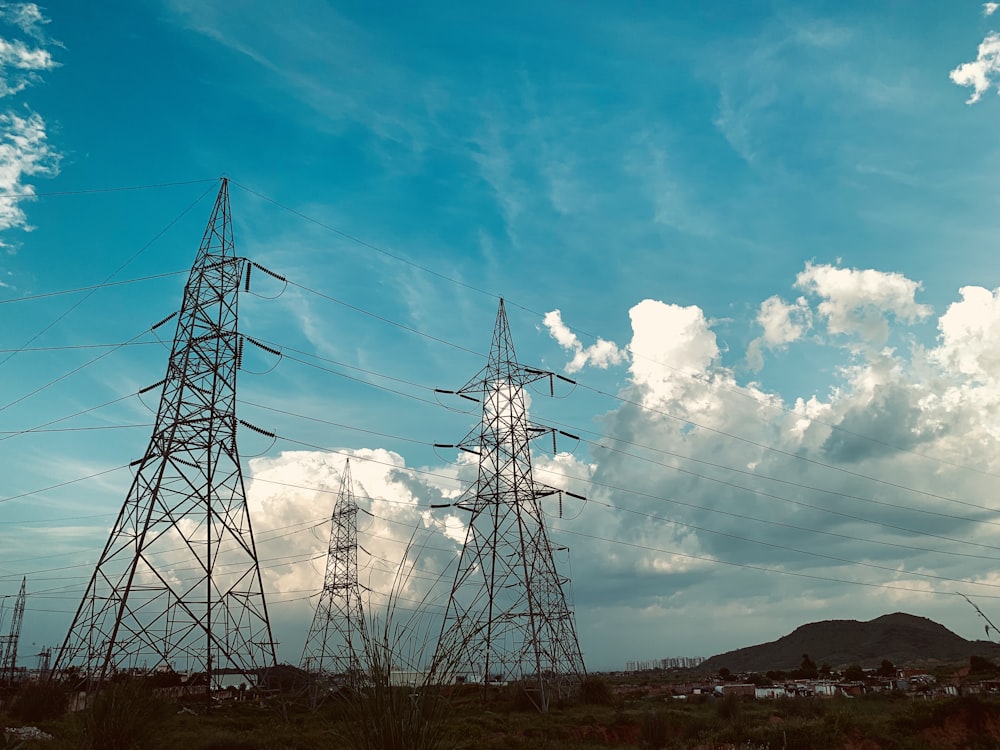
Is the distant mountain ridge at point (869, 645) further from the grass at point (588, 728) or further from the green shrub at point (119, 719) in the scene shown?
the green shrub at point (119, 719)

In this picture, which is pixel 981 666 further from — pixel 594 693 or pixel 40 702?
pixel 40 702

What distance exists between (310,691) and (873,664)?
143944 millimetres

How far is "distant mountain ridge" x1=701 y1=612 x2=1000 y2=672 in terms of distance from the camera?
157000 millimetres

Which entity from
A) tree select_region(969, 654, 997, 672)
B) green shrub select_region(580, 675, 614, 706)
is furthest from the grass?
tree select_region(969, 654, 997, 672)

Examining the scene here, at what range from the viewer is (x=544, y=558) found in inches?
1462

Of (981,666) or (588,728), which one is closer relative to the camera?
(588,728)

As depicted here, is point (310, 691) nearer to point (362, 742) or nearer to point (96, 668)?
point (96, 668)

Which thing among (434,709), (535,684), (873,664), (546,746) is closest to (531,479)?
(535,684)

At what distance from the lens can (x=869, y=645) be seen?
172125 millimetres

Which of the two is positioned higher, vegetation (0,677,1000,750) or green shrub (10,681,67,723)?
green shrub (10,681,67,723)

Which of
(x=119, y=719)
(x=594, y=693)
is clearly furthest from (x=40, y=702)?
(x=594, y=693)

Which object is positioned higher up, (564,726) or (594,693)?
(594,693)

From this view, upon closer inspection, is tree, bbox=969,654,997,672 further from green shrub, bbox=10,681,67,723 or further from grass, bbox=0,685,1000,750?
green shrub, bbox=10,681,67,723

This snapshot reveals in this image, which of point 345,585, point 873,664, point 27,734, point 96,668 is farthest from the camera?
point 873,664
